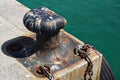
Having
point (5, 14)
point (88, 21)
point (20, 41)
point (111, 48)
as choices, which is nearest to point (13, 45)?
point (20, 41)

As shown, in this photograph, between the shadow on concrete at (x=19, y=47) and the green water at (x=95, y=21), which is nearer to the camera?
the shadow on concrete at (x=19, y=47)

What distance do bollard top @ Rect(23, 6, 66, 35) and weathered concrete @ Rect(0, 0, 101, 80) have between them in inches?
24.3

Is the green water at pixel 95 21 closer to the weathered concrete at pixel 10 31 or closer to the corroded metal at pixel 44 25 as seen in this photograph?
the weathered concrete at pixel 10 31

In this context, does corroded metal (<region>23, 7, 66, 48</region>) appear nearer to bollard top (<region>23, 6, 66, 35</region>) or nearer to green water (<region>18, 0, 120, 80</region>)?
bollard top (<region>23, 6, 66, 35</region>)

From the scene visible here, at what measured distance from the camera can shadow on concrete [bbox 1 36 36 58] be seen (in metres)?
4.66

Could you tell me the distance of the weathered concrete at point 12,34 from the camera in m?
4.29

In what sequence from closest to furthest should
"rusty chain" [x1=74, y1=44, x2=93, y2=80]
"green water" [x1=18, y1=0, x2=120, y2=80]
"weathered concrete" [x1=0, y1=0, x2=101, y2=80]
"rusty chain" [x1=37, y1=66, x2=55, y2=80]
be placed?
"rusty chain" [x1=37, y1=66, x2=55, y2=80] → "weathered concrete" [x1=0, y1=0, x2=101, y2=80] → "rusty chain" [x1=74, y1=44, x2=93, y2=80] → "green water" [x1=18, y1=0, x2=120, y2=80]

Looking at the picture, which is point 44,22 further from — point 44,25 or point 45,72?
point 45,72

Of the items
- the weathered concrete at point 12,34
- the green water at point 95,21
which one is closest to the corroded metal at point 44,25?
the weathered concrete at point 12,34

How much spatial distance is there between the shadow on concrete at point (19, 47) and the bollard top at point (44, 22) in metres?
0.45

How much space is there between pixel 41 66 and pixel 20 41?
85 cm

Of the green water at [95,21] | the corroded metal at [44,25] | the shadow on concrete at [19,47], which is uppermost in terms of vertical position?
the corroded metal at [44,25]

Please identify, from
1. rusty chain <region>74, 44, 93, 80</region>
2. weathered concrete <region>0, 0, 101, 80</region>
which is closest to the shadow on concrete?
weathered concrete <region>0, 0, 101, 80</region>

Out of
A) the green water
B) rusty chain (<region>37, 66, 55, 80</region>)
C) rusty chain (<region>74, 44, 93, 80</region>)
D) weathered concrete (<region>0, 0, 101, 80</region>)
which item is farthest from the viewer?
the green water
